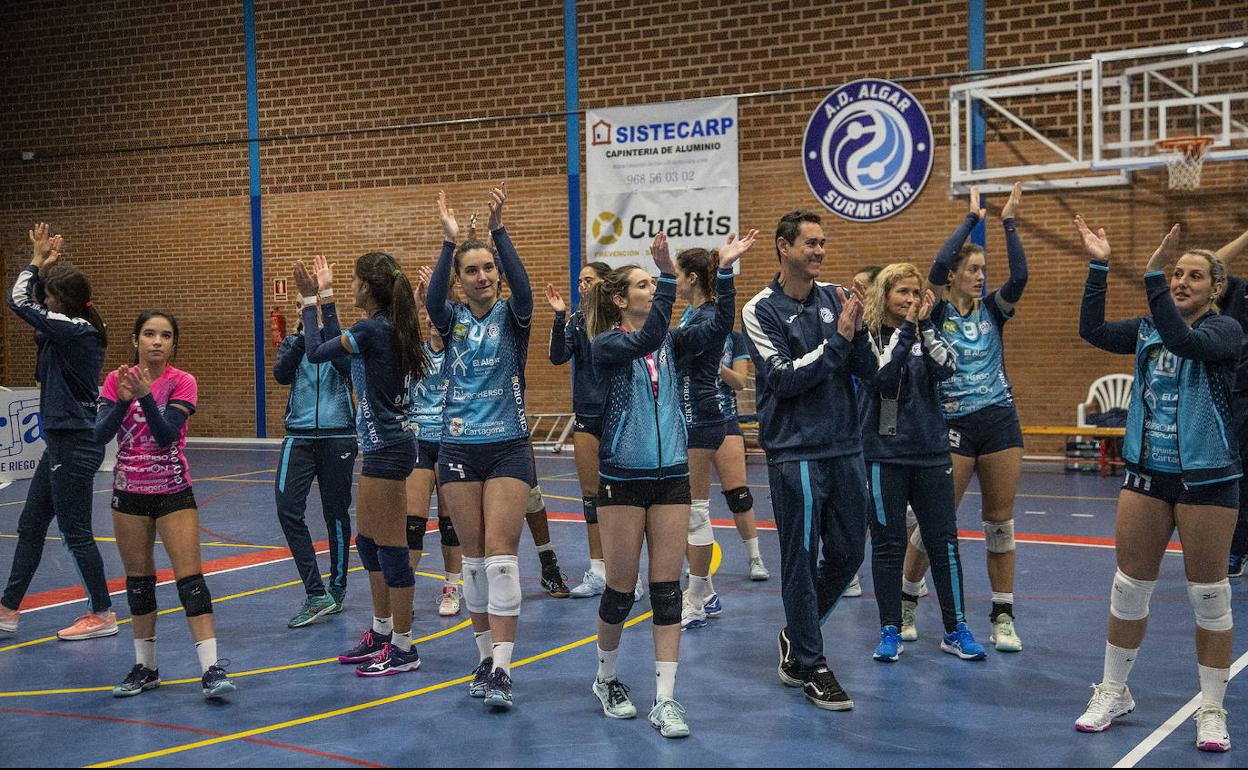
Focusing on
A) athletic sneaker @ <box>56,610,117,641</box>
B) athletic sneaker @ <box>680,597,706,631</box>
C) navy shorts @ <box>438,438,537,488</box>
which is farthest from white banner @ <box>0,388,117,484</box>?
navy shorts @ <box>438,438,537,488</box>

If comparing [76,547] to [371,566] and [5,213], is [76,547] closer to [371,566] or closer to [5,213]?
[371,566]

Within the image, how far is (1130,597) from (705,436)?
2641mm

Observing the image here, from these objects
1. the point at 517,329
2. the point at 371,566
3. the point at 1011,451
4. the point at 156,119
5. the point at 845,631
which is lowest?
the point at 845,631

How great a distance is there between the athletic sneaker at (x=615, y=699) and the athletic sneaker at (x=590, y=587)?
7.55ft

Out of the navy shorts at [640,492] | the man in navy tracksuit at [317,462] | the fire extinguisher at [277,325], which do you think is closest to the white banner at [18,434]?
the fire extinguisher at [277,325]

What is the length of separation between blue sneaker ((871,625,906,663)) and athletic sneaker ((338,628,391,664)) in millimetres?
2443

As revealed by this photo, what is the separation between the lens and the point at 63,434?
6.53 m

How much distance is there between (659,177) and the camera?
16.2 meters

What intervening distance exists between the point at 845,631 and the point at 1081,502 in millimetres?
5614

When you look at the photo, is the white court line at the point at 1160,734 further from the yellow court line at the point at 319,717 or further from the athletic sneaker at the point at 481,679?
the yellow court line at the point at 319,717

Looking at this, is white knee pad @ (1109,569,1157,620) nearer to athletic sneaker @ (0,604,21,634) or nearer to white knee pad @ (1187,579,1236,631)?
white knee pad @ (1187,579,1236,631)

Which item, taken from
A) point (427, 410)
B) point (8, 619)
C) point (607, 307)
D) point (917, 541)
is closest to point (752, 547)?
point (917, 541)

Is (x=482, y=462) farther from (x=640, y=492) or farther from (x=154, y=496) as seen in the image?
(x=154, y=496)

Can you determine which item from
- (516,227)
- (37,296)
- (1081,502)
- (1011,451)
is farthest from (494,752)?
(516,227)
